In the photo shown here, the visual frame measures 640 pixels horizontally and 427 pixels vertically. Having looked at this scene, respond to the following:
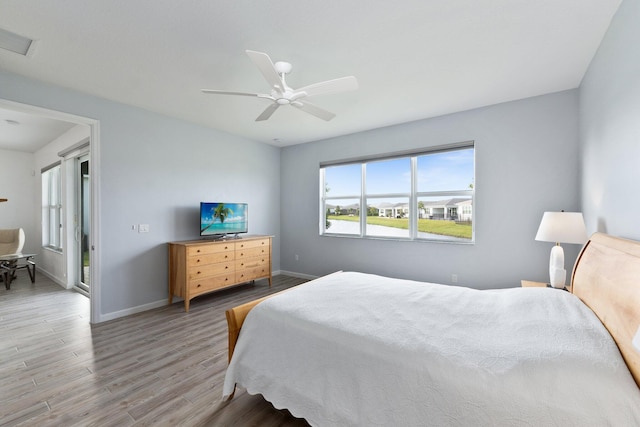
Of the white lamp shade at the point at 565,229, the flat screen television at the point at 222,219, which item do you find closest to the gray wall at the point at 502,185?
the white lamp shade at the point at 565,229

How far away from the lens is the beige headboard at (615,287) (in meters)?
1.16

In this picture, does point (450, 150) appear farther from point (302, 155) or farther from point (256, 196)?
point (256, 196)

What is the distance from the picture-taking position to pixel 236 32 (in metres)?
2.08

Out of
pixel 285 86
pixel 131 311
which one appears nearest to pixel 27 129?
pixel 131 311

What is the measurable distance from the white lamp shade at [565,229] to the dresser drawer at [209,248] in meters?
3.85

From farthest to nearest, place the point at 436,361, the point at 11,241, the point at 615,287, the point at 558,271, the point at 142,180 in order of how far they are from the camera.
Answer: the point at 11,241 → the point at 142,180 → the point at 558,271 → the point at 615,287 → the point at 436,361

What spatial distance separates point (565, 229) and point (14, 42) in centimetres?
492

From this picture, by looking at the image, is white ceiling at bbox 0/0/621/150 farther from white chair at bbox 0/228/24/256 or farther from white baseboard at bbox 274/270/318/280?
white chair at bbox 0/228/24/256

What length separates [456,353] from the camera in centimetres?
128

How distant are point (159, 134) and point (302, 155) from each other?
2.50 metres

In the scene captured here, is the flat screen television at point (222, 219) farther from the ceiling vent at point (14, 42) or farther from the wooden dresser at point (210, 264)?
the ceiling vent at point (14, 42)

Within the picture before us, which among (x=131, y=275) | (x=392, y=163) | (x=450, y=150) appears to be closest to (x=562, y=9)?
(x=450, y=150)

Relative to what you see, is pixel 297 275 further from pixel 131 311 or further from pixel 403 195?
pixel 131 311

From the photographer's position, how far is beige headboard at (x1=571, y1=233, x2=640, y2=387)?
1.16 m
